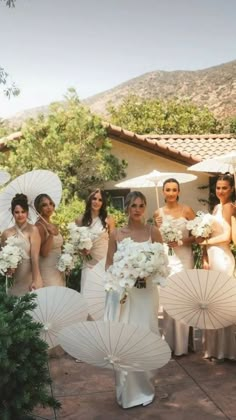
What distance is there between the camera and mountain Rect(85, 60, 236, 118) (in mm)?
64438

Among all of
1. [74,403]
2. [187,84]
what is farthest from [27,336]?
[187,84]

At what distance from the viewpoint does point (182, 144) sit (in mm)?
18219

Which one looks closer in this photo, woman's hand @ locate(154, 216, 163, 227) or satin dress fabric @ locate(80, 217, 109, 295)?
woman's hand @ locate(154, 216, 163, 227)

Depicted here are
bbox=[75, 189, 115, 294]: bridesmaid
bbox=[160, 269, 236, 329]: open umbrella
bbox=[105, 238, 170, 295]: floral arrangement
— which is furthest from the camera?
bbox=[75, 189, 115, 294]: bridesmaid

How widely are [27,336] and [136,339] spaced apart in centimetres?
83

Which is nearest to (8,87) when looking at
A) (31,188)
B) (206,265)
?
(31,188)

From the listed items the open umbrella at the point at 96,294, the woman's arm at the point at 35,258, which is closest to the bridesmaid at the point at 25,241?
the woman's arm at the point at 35,258

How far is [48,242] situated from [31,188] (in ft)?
Result: 2.41

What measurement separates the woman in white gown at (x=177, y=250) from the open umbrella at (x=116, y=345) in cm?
185

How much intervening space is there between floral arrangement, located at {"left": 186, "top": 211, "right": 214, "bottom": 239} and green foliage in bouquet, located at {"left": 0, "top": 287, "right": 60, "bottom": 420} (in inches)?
101

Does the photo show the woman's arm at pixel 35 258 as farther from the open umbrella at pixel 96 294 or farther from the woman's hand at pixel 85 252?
the woman's hand at pixel 85 252

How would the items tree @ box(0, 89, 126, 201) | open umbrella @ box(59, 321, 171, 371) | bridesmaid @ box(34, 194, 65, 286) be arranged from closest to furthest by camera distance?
open umbrella @ box(59, 321, 171, 371)
bridesmaid @ box(34, 194, 65, 286)
tree @ box(0, 89, 126, 201)

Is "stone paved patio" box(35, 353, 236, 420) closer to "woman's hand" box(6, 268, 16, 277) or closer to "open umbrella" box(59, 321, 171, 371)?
"open umbrella" box(59, 321, 171, 371)

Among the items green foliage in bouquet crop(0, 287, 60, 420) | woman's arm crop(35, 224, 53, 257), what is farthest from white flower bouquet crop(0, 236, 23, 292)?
green foliage in bouquet crop(0, 287, 60, 420)
